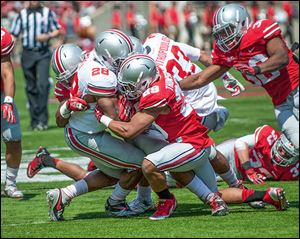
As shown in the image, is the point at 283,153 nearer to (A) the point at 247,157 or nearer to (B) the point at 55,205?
(A) the point at 247,157

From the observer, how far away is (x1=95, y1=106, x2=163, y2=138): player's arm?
6970mm

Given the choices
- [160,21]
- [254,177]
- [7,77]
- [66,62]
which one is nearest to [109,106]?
[66,62]

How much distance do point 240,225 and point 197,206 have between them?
4.29ft

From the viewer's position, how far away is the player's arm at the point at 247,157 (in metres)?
9.05

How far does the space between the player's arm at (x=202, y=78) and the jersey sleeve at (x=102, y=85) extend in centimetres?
97

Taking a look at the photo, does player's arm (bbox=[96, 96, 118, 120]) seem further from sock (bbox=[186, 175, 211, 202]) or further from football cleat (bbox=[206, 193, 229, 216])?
football cleat (bbox=[206, 193, 229, 216])

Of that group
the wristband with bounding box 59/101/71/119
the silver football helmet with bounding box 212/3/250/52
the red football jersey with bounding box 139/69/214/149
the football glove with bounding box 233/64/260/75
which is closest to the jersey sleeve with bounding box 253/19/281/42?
the silver football helmet with bounding box 212/3/250/52

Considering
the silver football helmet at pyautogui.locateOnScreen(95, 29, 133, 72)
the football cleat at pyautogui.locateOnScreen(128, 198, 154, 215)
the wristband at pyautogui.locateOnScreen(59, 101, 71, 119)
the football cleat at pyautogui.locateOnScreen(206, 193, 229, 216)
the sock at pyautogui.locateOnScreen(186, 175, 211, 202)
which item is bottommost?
the football cleat at pyautogui.locateOnScreen(128, 198, 154, 215)

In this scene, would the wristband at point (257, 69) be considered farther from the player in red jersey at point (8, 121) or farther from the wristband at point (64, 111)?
the player in red jersey at point (8, 121)

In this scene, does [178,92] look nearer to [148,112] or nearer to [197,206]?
[148,112]

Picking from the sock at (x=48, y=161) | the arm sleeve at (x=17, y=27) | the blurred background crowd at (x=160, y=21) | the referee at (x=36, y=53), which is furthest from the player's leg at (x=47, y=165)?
the blurred background crowd at (x=160, y=21)

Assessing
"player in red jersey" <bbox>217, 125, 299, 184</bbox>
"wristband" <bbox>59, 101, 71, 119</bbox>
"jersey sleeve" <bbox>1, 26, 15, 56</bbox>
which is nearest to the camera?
"wristband" <bbox>59, 101, 71, 119</bbox>

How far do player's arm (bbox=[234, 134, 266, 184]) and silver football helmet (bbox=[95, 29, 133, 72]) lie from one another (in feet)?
7.00

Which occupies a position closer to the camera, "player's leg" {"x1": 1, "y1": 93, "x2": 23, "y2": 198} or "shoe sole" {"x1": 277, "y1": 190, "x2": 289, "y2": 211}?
"shoe sole" {"x1": 277, "y1": 190, "x2": 289, "y2": 211}
